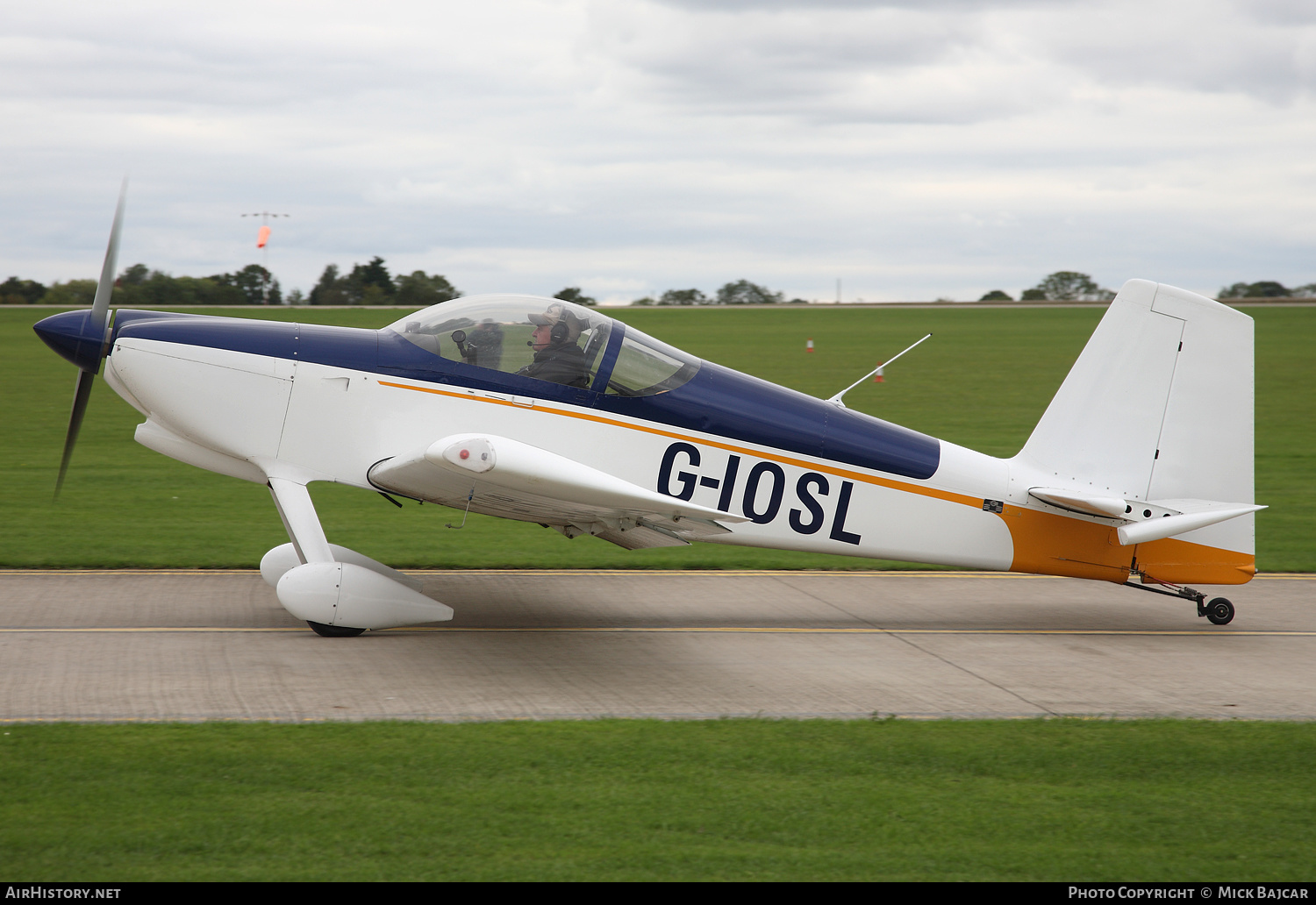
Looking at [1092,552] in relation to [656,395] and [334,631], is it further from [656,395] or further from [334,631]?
[334,631]

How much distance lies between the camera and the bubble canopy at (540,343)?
25.1 ft

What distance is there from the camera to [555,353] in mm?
7688

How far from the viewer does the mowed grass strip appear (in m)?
4.07

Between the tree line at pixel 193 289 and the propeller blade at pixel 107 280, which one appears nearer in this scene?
the propeller blade at pixel 107 280

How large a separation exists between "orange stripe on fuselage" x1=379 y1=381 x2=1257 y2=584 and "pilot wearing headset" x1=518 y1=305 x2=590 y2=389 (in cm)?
255

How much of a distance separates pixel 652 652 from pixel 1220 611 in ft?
15.8

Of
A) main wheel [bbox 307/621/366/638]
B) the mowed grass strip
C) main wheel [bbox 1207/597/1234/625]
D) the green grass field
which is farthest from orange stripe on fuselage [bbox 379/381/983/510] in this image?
the green grass field

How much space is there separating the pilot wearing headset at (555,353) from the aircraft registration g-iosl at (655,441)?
0.05 feet

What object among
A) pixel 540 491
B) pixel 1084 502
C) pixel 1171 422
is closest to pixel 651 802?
pixel 540 491

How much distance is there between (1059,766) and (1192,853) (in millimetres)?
1010

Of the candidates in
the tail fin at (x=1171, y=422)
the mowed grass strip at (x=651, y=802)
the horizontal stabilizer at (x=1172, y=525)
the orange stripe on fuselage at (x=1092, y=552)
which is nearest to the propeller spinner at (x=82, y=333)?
the mowed grass strip at (x=651, y=802)

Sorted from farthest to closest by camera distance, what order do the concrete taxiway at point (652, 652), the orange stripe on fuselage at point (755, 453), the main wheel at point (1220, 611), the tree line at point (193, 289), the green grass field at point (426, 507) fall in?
the tree line at point (193, 289)
the green grass field at point (426, 507)
the main wheel at point (1220, 611)
the orange stripe on fuselage at point (755, 453)
the concrete taxiway at point (652, 652)

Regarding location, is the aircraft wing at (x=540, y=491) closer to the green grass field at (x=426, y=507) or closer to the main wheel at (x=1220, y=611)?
the green grass field at (x=426, y=507)
